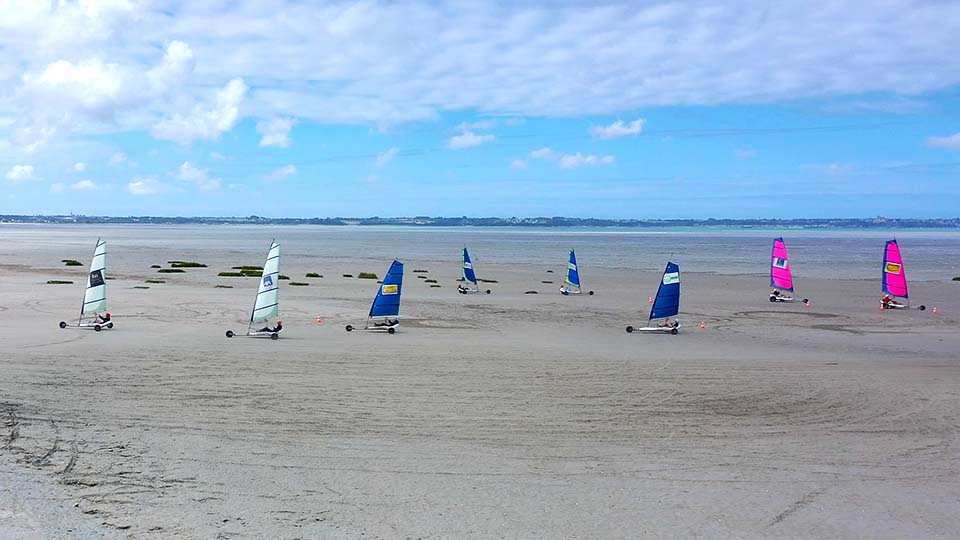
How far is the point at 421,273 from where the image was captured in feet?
182

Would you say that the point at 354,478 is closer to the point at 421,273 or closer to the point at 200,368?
the point at 200,368

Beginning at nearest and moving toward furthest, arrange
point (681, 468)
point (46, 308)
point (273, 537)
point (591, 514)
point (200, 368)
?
point (273, 537)
point (591, 514)
point (681, 468)
point (200, 368)
point (46, 308)

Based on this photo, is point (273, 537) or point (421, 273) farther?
point (421, 273)

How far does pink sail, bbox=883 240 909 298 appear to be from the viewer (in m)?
34.8

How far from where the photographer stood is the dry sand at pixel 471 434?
9312 millimetres

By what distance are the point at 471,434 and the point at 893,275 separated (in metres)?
28.4

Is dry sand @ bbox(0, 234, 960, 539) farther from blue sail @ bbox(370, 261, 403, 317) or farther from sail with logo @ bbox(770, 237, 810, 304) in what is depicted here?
sail with logo @ bbox(770, 237, 810, 304)

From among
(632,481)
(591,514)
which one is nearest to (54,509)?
(591,514)

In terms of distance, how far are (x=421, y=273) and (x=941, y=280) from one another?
33001 mm

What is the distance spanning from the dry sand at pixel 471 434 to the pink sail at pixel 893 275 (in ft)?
30.7

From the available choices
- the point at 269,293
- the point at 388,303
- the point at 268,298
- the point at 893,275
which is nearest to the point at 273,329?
the point at 268,298

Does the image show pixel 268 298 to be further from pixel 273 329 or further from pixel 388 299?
pixel 388 299

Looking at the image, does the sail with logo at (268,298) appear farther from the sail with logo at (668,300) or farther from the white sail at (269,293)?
the sail with logo at (668,300)

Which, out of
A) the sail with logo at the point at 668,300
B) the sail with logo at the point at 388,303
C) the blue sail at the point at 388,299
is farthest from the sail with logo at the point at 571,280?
the blue sail at the point at 388,299
